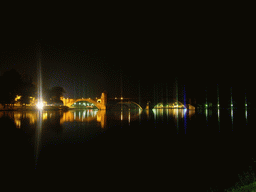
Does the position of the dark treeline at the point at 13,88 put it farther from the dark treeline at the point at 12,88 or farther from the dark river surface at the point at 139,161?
the dark river surface at the point at 139,161

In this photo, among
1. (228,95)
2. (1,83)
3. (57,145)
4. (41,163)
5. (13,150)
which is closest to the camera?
(41,163)

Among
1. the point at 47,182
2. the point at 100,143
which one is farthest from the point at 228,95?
the point at 47,182

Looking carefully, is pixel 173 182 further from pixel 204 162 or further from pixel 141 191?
pixel 204 162

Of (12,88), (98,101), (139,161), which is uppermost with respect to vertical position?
(12,88)

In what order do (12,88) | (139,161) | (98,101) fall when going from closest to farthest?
(139,161)
(12,88)
(98,101)

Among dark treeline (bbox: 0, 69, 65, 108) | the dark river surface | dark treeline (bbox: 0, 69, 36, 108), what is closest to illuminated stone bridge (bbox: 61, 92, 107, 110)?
dark treeline (bbox: 0, 69, 65, 108)

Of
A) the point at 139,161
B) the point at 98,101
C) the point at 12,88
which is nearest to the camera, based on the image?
the point at 139,161

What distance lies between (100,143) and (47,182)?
4170 mm

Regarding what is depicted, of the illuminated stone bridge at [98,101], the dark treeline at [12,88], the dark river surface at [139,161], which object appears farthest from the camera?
the illuminated stone bridge at [98,101]

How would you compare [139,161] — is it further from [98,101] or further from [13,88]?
[98,101]

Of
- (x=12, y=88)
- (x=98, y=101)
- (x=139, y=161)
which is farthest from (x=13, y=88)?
(x=139, y=161)

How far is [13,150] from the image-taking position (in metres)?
7.66

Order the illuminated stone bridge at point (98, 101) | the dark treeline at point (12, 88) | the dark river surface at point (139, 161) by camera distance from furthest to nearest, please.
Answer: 1. the illuminated stone bridge at point (98, 101)
2. the dark treeline at point (12, 88)
3. the dark river surface at point (139, 161)

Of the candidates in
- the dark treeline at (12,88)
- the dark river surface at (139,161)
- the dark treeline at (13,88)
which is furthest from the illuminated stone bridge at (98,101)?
the dark river surface at (139,161)
